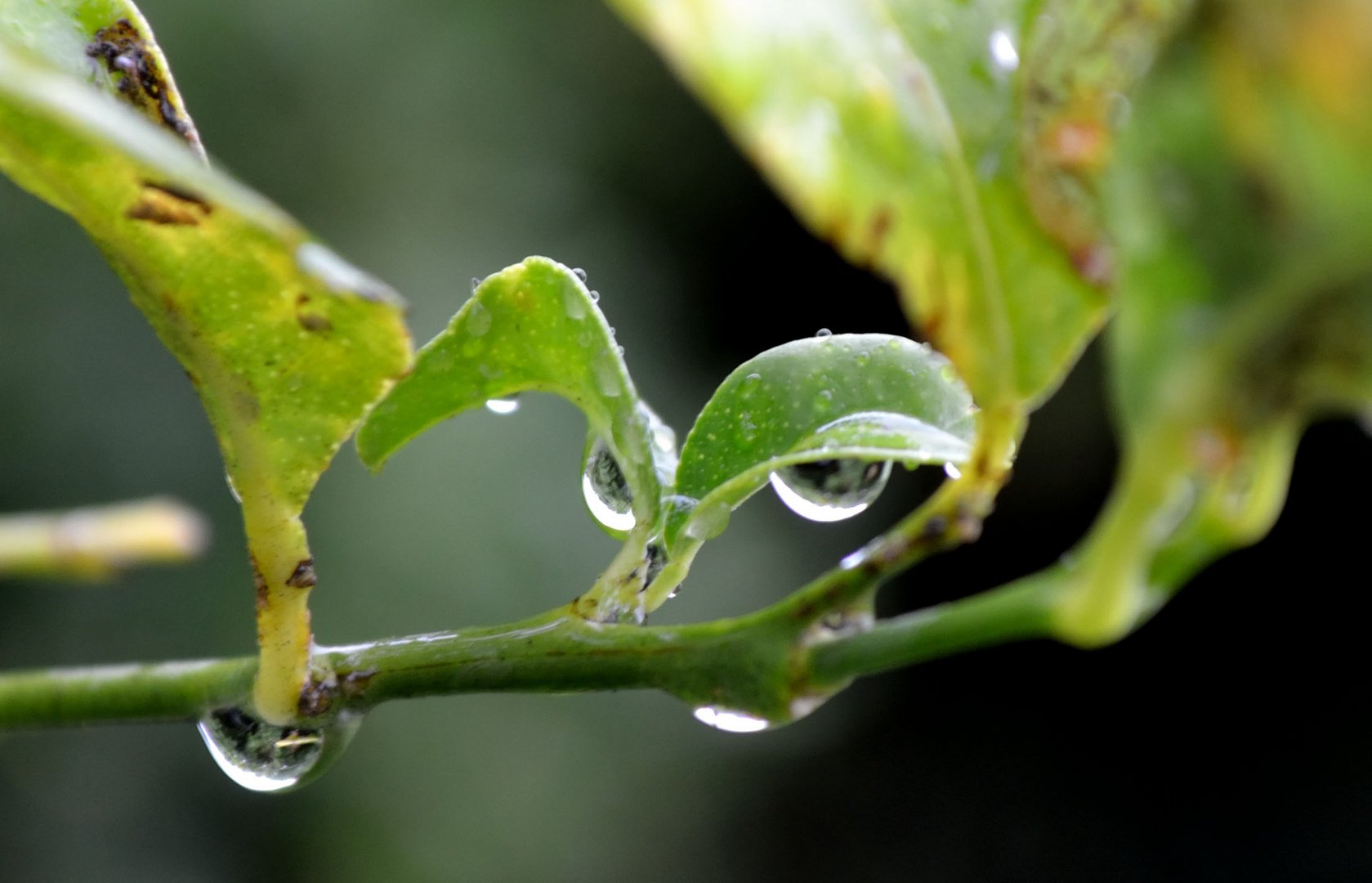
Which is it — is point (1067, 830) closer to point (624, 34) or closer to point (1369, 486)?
point (1369, 486)

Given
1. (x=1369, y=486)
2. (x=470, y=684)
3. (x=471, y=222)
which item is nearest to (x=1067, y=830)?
(x=1369, y=486)

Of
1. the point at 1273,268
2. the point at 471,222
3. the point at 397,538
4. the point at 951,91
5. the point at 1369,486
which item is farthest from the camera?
the point at 1369,486

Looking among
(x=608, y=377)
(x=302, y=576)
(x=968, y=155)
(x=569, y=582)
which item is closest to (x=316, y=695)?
(x=302, y=576)

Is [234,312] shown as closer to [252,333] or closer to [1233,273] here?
[252,333]

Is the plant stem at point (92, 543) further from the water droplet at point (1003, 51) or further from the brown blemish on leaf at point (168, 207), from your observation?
the water droplet at point (1003, 51)

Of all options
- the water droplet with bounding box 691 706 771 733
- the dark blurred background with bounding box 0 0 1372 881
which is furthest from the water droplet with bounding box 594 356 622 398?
the dark blurred background with bounding box 0 0 1372 881

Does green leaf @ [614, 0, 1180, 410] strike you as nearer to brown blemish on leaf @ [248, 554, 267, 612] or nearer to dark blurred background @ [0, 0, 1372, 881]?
brown blemish on leaf @ [248, 554, 267, 612]

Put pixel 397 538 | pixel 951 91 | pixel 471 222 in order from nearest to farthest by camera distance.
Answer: pixel 951 91
pixel 397 538
pixel 471 222
